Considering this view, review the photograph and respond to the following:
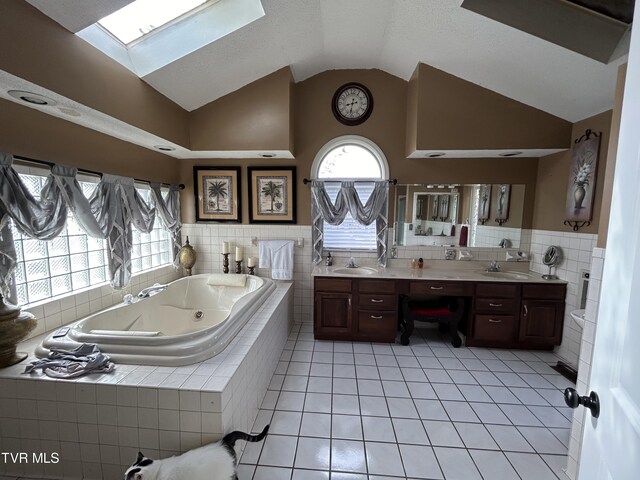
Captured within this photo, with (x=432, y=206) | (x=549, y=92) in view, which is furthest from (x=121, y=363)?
(x=549, y=92)

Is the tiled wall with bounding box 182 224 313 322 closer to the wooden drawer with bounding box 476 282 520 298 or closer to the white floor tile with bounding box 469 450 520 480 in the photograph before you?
the wooden drawer with bounding box 476 282 520 298

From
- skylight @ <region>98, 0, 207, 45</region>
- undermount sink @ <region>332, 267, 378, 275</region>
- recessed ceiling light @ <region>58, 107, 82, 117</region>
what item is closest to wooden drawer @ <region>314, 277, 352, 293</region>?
undermount sink @ <region>332, 267, 378, 275</region>

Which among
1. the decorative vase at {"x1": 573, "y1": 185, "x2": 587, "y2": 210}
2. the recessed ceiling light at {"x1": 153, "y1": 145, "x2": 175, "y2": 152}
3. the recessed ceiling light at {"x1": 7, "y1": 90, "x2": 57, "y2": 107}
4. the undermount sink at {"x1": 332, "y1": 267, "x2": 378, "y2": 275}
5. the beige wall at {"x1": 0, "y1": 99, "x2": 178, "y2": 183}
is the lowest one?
the undermount sink at {"x1": 332, "y1": 267, "x2": 378, "y2": 275}

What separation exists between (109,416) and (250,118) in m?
2.65

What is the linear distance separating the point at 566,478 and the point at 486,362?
46.6 inches

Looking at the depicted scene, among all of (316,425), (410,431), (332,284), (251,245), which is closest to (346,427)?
(316,425)

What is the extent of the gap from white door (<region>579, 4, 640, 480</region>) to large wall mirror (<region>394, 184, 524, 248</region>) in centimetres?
266

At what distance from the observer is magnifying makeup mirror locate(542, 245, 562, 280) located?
2852 millimetres

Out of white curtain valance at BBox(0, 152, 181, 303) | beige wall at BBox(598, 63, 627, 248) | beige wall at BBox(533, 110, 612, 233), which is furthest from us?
beige wall at BBox(533, 110, 612, 233)

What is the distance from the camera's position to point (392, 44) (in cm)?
263

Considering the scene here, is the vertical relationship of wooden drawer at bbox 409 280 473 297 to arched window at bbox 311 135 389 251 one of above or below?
below

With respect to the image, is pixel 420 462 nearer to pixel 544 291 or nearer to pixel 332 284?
pixel 332 284

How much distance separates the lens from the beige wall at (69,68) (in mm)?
1326

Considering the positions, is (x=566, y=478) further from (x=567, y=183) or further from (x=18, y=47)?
(x=18, y=47)
